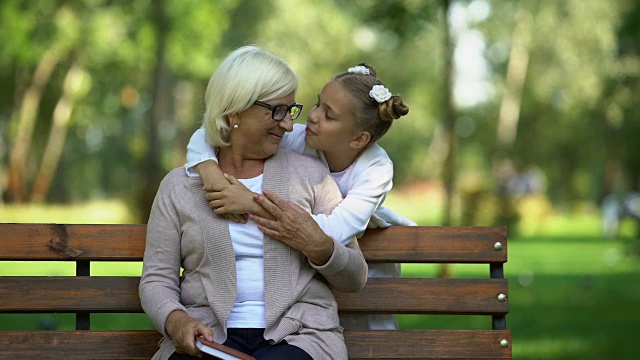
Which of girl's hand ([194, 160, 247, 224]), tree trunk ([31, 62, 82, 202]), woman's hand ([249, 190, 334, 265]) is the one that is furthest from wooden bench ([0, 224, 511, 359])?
tree trunk ([31, 62, 82, 202])

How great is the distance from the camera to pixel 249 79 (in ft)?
14.1

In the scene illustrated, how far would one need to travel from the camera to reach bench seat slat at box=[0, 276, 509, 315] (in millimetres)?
4512

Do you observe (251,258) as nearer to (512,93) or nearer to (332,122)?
(332,122)

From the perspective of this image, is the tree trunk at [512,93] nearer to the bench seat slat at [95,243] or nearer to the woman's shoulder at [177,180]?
the bench seat slat at [95,243]

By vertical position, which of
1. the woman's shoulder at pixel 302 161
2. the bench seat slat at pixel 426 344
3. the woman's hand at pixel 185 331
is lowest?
the bench seat slat at pixel 426 344

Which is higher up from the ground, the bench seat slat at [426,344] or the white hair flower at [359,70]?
the white hair flower at [359,70]

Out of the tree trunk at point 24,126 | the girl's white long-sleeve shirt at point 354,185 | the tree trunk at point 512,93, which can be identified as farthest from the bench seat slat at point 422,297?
the tree trunk at point 512,93

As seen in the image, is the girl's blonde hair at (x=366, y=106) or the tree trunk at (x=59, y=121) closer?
the girl's blonde hair at (x=366, y=106)

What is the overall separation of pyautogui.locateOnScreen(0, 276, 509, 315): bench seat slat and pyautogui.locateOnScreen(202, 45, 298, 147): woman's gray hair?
0.76 metres

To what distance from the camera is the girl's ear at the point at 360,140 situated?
4504 millimetres

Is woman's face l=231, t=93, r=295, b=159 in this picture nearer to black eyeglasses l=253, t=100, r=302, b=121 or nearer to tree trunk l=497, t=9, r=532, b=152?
black eyeglasses l=253, t=100, r=302, b=121

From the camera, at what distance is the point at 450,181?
15.7 metres

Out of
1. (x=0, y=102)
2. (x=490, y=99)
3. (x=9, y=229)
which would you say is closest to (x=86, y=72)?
(x=0, y=102)

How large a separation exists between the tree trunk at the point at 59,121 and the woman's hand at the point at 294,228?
34590 mm
